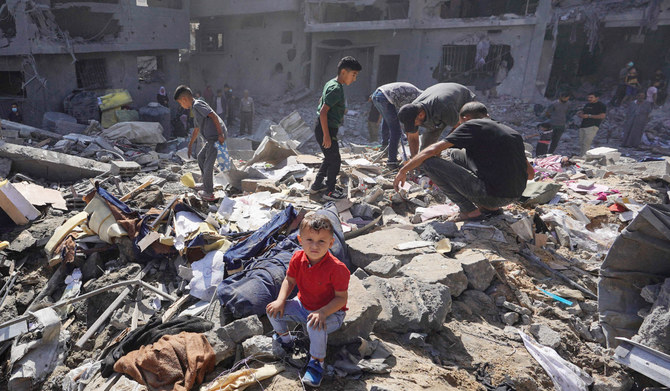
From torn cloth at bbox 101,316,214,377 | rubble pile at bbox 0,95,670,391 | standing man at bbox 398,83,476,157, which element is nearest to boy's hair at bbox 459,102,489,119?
standing man at bbox 398,83,476,157

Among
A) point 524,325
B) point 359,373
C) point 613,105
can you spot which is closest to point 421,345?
point 359,373

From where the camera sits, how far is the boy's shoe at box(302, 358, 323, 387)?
216cm

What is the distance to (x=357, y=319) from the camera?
2439 millimetres

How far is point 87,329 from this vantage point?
389cm

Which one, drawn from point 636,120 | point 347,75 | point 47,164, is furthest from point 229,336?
point 636,120

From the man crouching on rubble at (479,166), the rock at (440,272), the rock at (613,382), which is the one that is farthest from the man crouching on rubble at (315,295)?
the man crouching on rubble at (479,166)

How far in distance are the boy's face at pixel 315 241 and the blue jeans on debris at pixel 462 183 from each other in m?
2.36

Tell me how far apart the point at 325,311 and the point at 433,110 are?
3798 mm

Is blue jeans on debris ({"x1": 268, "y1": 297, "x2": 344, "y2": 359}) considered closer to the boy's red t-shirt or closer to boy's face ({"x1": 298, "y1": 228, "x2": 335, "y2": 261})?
the boy's red t-shirt

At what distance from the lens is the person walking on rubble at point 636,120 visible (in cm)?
1107

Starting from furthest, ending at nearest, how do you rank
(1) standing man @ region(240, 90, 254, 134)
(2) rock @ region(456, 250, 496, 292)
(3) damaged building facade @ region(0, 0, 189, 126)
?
1. (1) standing man @ region(240, 90, 254, 134)
2. (3) damaged building facade @ region(0, 0, 189, 126)
3. (2) rock @ region(456, 250, 496, 292)

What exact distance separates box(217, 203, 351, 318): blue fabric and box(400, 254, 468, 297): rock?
666 mm

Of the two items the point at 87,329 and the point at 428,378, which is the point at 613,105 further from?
the point at 87,329

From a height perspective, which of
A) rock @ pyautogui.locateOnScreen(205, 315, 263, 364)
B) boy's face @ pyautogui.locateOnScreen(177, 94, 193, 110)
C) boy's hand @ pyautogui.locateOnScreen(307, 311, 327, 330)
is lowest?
rock @ pyautogui.locateOnScreen(205, 315, 263, 364)
